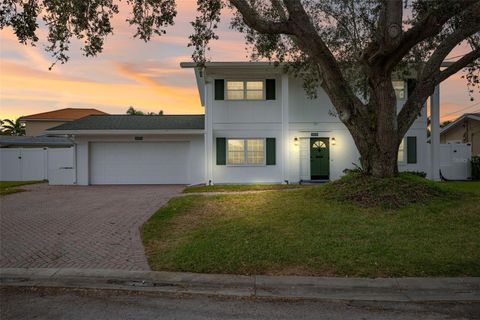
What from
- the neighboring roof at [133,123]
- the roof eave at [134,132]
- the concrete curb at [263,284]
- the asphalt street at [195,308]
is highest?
the neighboring roof at [133,123]

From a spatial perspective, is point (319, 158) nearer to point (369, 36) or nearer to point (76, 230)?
point (369, 36)

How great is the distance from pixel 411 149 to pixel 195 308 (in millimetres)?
15754

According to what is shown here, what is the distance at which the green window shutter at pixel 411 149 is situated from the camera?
17.8m

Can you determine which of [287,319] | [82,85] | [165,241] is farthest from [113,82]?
[287,319]

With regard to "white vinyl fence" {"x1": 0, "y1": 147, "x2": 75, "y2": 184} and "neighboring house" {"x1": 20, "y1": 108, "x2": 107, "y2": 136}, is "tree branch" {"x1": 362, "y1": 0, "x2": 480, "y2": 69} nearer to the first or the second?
"white vinyl fence" {"x1": 0, "y1": 147, "x2": 75, "y2": 184}

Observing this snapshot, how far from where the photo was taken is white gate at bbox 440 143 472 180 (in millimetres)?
19875

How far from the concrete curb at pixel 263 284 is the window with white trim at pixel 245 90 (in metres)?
13.0

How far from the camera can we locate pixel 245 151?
1806cm

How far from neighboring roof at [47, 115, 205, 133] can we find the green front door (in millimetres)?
5397

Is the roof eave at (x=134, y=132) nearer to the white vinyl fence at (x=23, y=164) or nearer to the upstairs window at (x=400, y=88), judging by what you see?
the white vinyl fence at (x=23, y=164)

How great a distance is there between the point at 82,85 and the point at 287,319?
64.8 ft

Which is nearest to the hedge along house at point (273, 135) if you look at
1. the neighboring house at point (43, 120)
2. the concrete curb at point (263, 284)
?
the concrete curb at point (263, 284)

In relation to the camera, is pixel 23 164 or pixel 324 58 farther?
pixel 23 164

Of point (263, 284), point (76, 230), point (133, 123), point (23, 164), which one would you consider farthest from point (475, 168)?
point (23, 164)
